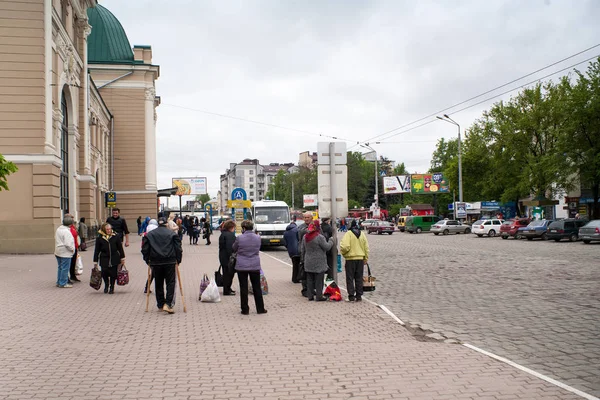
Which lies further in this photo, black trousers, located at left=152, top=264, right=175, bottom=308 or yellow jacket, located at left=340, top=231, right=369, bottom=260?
yellow jacket, located at left=340, top=231, right=369, bottom=260

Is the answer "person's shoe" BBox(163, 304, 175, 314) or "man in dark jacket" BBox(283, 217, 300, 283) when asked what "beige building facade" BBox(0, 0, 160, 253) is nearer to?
"man in dark jacket" BBox(283, 217, 300, 283)

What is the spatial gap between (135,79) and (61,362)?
50.7 metres

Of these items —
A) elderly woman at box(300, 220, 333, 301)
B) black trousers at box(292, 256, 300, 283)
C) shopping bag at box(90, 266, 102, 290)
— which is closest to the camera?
elderly woman at box(300, 220, 333, 301)

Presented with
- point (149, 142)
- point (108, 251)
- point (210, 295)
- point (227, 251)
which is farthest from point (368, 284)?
point (149, 142)

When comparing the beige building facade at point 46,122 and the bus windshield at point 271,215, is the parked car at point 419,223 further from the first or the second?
the bus windshield at point 271,215

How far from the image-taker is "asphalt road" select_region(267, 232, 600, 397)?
713cm

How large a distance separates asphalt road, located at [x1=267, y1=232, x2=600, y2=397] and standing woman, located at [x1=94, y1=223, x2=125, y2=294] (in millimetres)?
5540

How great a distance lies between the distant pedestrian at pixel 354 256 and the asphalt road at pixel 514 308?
2.01 ft

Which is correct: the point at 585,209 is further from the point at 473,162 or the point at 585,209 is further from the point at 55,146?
the point at 55,146

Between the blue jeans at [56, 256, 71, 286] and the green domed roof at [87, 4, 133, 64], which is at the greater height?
the green domed roof at [87, 4, 133, 64]

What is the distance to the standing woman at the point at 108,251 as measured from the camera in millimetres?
12727

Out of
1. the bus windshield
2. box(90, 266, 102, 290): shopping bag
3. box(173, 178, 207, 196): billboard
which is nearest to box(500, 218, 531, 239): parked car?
the bus windshield

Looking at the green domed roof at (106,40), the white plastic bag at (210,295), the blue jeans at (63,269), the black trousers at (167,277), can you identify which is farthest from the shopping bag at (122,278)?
the green domed roof at (106,40)

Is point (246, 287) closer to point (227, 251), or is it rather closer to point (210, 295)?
point (210, 295)
